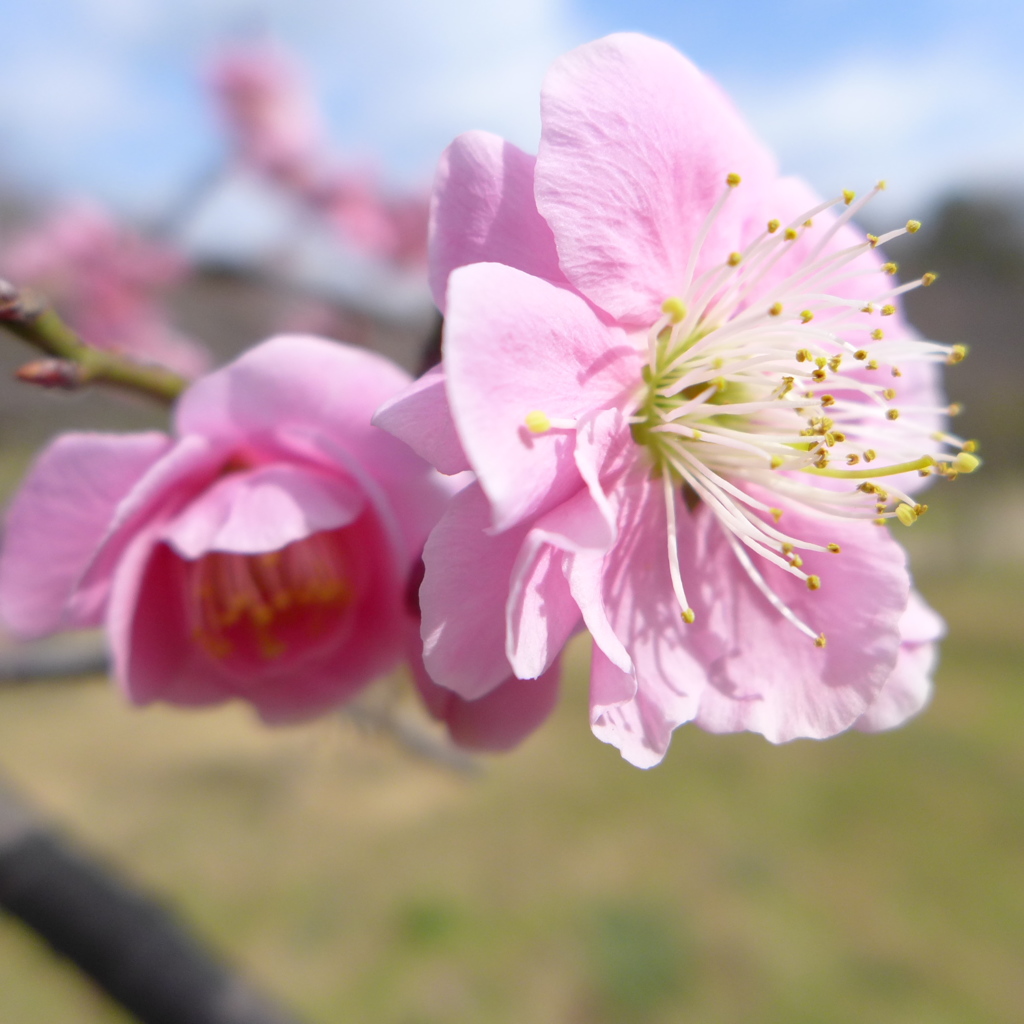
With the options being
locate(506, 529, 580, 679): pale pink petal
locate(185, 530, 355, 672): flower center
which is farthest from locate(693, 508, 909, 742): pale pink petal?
locate(185, 530, 355, 672): flower center

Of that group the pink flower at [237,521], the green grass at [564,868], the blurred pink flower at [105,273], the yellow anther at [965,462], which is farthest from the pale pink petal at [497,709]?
the green grass at [564,868]

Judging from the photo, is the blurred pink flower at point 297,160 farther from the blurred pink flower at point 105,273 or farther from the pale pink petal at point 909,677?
the pale pink petal at point 909,677

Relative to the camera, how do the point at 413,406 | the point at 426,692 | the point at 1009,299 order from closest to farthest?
the point at 413,406, the point at 426,692, the point at 1009,299

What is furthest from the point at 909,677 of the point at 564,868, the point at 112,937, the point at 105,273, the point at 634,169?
the point at 564,868

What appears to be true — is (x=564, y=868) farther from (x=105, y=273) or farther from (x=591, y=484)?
(x=591, y=484)

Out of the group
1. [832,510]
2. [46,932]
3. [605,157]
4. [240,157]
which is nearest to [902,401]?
[832,510]

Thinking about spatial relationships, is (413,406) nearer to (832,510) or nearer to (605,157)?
(605,157)
